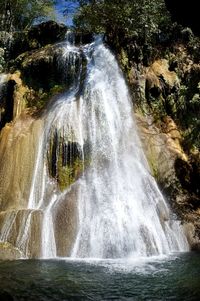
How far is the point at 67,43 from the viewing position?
25.5m

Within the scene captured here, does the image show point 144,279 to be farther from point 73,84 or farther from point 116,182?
point 73,84

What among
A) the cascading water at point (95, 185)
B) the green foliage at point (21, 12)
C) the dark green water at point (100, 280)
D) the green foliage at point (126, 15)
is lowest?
the dark green water at point (100, 280)

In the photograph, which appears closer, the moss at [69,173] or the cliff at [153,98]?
the moss at [69,173]

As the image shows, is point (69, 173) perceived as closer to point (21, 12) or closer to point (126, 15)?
point (126, 15)

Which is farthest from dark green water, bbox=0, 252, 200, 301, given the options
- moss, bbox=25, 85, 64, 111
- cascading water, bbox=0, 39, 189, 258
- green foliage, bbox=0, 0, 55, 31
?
green foliage, bbox=0, 0, 55, 31

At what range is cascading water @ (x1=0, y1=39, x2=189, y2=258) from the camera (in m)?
14.2

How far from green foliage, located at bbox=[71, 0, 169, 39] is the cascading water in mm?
3646

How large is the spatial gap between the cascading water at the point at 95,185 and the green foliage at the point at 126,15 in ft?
12.0

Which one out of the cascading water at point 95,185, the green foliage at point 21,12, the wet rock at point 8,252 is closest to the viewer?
the wet rock at point 8,252

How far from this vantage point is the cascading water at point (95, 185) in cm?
1421

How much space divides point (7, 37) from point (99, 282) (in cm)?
2277

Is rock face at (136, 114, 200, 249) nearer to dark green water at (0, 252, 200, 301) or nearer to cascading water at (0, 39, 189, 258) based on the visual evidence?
cascading water at (0, 39, 189, 258)

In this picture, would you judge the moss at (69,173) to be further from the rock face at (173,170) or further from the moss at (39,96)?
the moss at (39,96)

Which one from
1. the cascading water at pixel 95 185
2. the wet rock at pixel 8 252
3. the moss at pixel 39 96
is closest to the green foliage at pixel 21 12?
the moss at pixel 39 96
